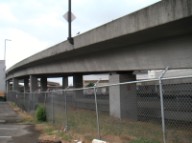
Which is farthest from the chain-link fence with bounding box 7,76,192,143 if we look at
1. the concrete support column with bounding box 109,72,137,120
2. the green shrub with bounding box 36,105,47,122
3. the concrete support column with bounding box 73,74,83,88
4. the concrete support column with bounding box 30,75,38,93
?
the concrete support column with bounding box 30,75,38,93

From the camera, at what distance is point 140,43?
15586mm

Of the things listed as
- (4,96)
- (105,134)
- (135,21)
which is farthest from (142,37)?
(4,96)

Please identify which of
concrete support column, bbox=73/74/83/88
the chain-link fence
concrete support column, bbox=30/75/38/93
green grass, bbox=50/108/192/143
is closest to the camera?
the chain-link fence

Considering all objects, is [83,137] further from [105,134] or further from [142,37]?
[142,37]

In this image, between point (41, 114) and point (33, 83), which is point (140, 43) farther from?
point (33, 83)

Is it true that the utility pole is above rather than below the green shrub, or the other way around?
above

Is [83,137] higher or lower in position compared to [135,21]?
lower

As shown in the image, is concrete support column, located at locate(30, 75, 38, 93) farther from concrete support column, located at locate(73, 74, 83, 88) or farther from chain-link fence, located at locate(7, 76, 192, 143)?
chain-link fence, located at locate(7, 76, 192, 143)

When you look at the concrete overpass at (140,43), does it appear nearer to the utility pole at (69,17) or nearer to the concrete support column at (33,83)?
the utility pole at (69,17)

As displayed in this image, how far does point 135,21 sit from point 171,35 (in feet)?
4.80

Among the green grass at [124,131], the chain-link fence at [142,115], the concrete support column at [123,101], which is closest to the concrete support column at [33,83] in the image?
the chain-link fence at [142,115]

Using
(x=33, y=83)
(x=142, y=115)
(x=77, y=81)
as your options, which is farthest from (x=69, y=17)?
(x=33, y=83)

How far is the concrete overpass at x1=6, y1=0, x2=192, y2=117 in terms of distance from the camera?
474 inches

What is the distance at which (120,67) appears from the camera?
58.2ft
